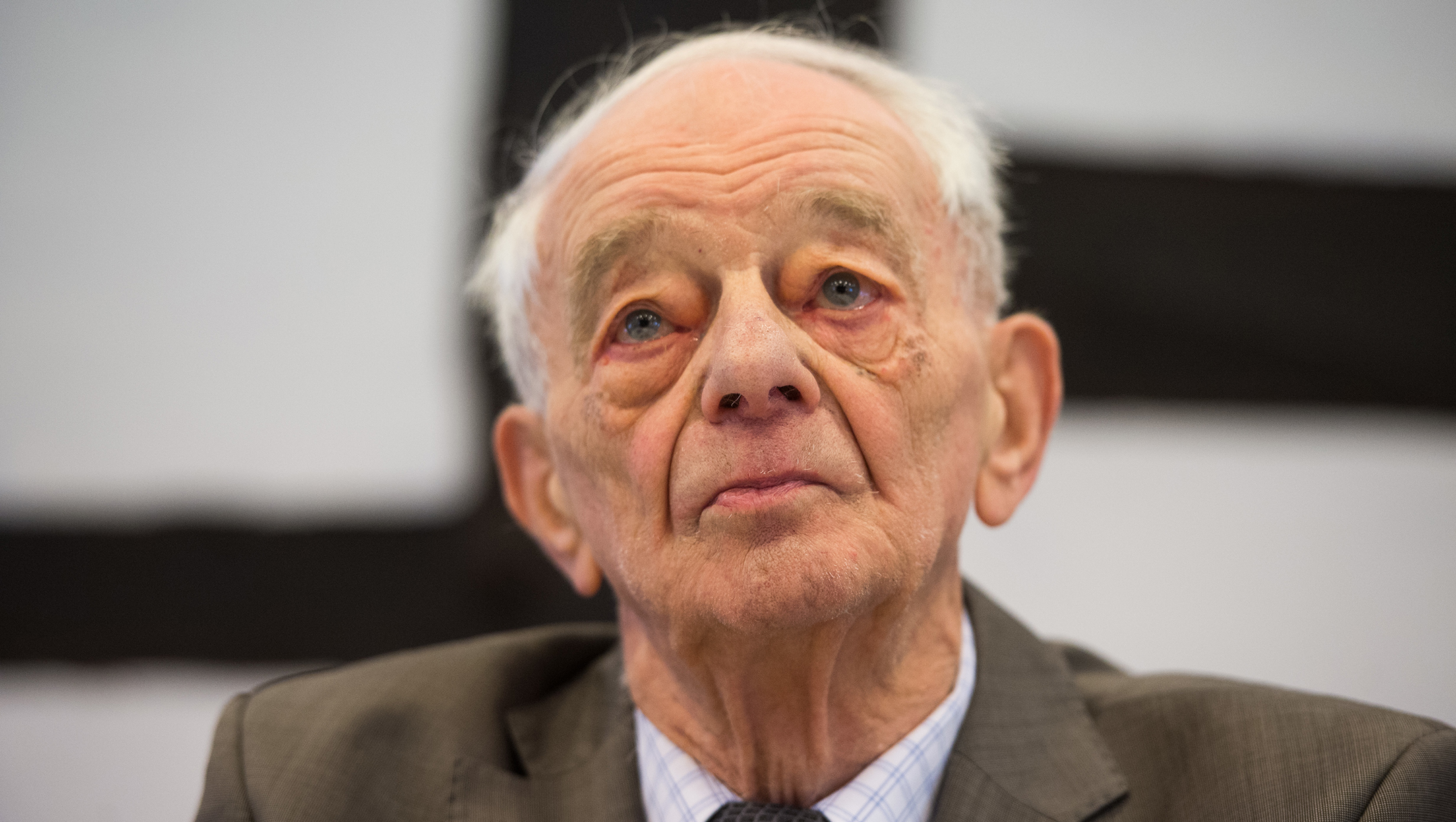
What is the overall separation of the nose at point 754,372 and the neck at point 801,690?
0.80ft

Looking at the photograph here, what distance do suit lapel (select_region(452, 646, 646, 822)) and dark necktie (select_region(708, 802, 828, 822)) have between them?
0.14 meters

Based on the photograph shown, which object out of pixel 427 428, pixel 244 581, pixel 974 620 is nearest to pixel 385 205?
pixel 427 428

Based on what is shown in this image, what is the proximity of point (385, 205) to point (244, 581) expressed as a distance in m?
0.97

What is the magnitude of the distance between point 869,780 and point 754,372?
542mm

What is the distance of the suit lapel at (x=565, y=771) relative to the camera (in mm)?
1380

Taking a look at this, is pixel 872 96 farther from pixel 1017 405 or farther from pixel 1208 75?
pixel 1208 75

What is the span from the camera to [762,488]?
113cm

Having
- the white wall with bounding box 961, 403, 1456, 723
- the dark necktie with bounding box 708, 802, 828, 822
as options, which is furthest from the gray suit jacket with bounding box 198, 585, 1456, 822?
the white wall with bounding box 961, 403, 1456, 723

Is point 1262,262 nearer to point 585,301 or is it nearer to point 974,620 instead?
point 974,620

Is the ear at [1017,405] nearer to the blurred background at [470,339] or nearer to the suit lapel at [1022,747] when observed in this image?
the suit lapel at [1022,747]

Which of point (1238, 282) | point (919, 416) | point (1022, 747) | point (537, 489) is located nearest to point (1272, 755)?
point (1022, 747)

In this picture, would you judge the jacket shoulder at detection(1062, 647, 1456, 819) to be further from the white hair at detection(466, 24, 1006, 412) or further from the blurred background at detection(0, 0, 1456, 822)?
the blurred background at detection(0, 0, 1456, 822)

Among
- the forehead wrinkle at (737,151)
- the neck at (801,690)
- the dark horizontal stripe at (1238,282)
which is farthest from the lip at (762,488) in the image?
the dark horizontal stripe at (1238,282)

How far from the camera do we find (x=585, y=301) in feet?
4.37
